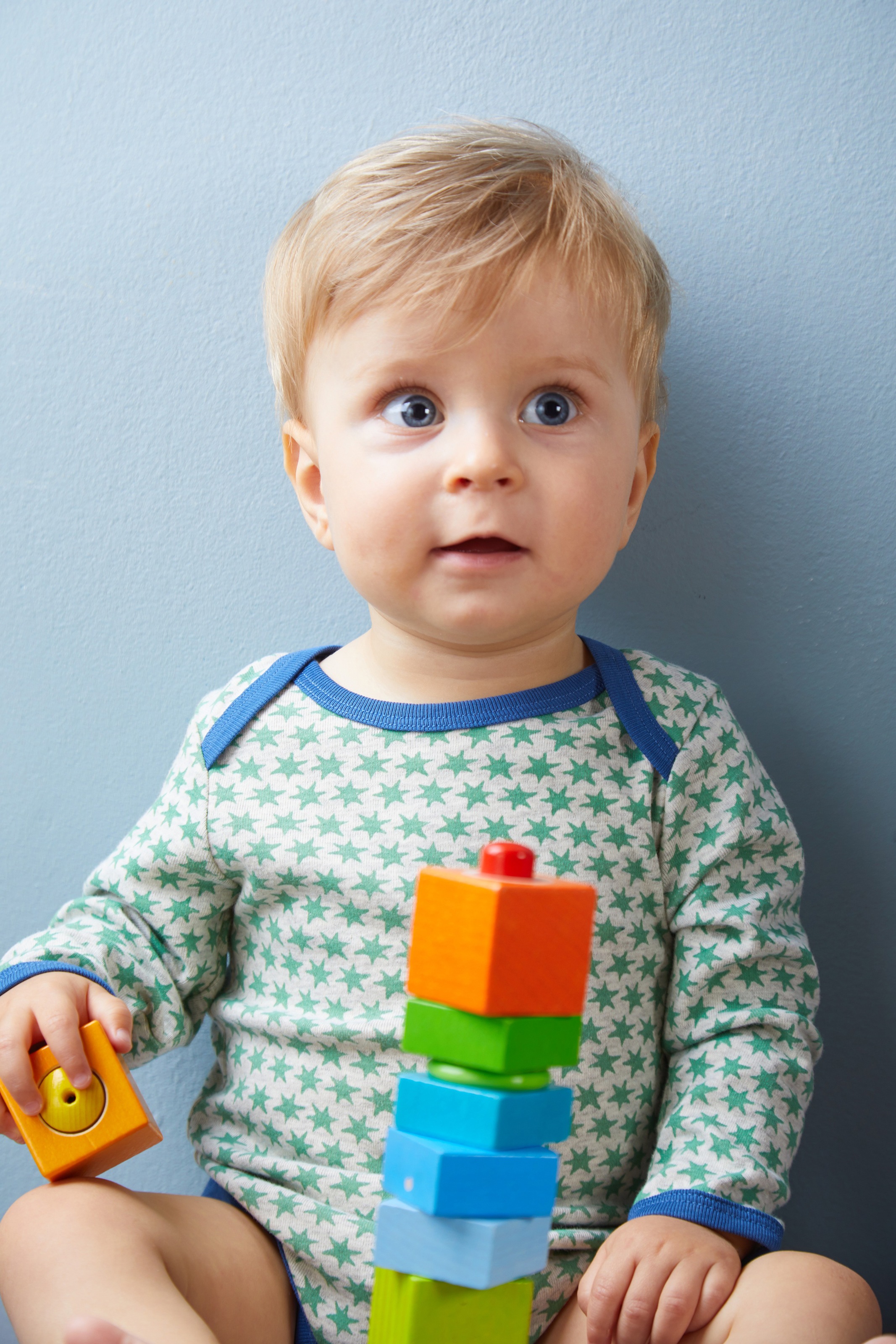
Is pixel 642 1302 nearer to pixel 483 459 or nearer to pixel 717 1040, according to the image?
pixel 717 1040

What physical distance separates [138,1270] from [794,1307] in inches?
14.7

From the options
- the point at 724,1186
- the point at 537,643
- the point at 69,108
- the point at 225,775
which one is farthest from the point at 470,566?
the point at 69,108

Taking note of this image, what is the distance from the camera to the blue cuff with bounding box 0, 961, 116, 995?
2.52 feet

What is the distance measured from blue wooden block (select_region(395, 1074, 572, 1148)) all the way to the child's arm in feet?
0.74

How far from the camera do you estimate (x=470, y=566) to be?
761 mm

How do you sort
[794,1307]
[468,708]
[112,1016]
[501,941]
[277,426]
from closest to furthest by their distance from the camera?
1. [501,941]
2. [794,1307]
3. [112,1016]
4. [468,708]
5. [277,426]

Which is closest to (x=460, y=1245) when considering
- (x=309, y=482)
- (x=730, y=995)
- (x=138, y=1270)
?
(x=138, y=1270)

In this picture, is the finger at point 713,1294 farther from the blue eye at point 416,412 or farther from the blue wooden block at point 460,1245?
the blue eye at point 416,412

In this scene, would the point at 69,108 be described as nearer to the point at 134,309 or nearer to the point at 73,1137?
the point at 134,309

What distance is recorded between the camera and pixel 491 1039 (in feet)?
1.63

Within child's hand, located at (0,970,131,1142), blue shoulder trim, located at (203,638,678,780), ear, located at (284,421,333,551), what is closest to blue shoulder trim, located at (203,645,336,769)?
blue shoulder trim, located at (203,638,678,780)

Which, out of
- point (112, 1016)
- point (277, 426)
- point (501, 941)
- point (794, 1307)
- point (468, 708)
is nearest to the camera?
point (501, 941)

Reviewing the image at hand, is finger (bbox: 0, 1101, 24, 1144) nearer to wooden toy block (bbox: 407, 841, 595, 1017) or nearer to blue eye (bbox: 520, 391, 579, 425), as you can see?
wooden toy block (bbox: 407, 841, 595, 1017)

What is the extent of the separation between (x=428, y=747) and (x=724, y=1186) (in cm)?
35
